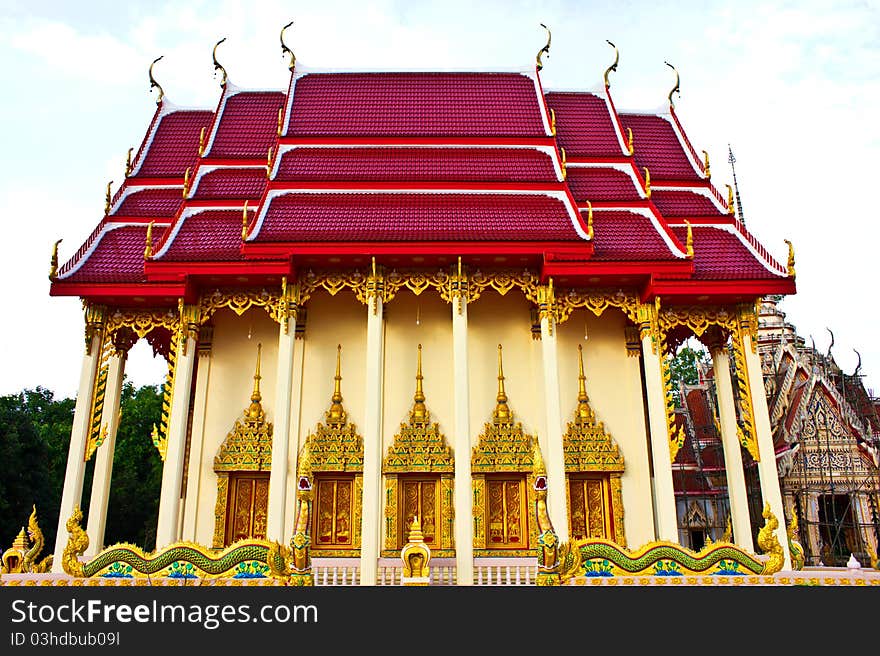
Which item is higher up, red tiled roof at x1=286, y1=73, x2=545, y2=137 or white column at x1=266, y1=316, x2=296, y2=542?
red tiled roof at x1=286, y1=73, x2=545, y2=137

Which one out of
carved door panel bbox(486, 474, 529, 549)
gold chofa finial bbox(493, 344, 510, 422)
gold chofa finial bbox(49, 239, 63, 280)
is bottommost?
carved door panel bbox(486, 474, 529, 549)

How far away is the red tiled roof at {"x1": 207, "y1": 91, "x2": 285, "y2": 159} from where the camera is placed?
1373cm

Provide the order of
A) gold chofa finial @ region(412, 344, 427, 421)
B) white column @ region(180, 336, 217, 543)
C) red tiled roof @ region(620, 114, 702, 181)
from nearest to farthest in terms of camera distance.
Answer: white column @ region(180, 336, 217, 543), gold chofa finial @ region(412, 344, 427, 421), red tiled roof @ region(620, 114, 702, 181)

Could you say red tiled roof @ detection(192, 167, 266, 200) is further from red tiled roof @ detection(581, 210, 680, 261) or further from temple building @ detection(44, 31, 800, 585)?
red tiled roof @ detection(581, 210, 680, 261)

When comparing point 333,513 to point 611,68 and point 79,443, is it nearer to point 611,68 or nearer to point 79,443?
point 79,443

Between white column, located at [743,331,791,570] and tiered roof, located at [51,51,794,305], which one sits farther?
tiered roof, located at [51,51,794,305]

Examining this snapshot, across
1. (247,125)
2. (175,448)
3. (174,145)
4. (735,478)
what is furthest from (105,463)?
(735,478)

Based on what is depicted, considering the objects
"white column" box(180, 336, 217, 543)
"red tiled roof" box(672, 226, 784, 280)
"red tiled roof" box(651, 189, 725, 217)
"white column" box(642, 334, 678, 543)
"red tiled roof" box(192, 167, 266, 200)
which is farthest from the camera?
"red tiled roof" box(651, 189, 725, 217)

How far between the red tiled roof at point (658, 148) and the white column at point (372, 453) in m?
6.80

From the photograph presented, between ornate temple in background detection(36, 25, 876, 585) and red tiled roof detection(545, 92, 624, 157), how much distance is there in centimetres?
13

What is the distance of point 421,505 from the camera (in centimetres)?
1186

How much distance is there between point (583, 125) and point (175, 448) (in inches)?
399

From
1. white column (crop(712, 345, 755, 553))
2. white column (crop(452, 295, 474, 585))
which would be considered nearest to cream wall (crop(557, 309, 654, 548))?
white column (crop(712, 345, 755, 553))
